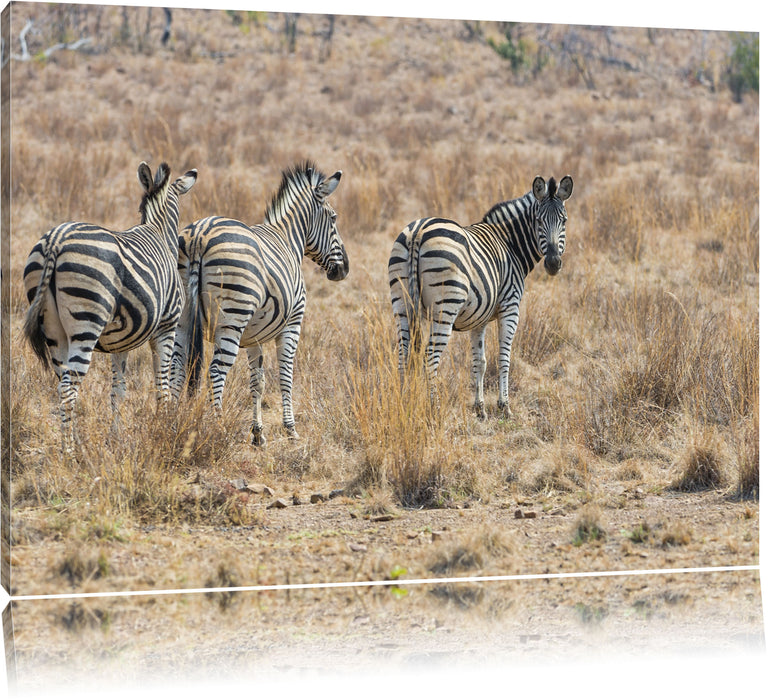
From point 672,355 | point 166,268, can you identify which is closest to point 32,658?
point 166,268

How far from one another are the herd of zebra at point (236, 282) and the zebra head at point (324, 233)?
0.01 meters

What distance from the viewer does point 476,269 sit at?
7.96 metres

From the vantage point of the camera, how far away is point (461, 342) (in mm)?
9508

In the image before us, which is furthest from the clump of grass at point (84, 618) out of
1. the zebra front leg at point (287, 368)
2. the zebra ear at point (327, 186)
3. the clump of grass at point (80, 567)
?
the zebra ear at point (327, 186)

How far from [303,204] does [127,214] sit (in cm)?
514

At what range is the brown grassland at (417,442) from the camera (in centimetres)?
512

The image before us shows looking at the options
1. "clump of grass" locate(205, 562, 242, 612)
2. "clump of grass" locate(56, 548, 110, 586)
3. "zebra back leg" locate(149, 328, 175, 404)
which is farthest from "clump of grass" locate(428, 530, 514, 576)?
"zebra back leg" locate(149, 328, 175, 404)

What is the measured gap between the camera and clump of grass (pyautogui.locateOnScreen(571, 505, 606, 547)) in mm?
6145

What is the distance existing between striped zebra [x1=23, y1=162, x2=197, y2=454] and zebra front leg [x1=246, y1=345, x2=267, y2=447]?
1.34m

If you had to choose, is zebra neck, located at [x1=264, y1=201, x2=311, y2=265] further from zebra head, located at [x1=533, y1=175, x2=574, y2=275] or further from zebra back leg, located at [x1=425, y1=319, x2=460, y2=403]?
zebra head, located at [x1=533, y1=175, x2=574, y2=275]

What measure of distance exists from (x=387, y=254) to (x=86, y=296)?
6.86 m

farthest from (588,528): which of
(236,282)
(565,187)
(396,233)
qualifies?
(396,233)

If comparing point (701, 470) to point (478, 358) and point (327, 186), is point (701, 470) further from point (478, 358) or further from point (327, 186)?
point (327, 186)

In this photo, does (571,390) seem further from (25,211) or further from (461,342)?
(25,211)
